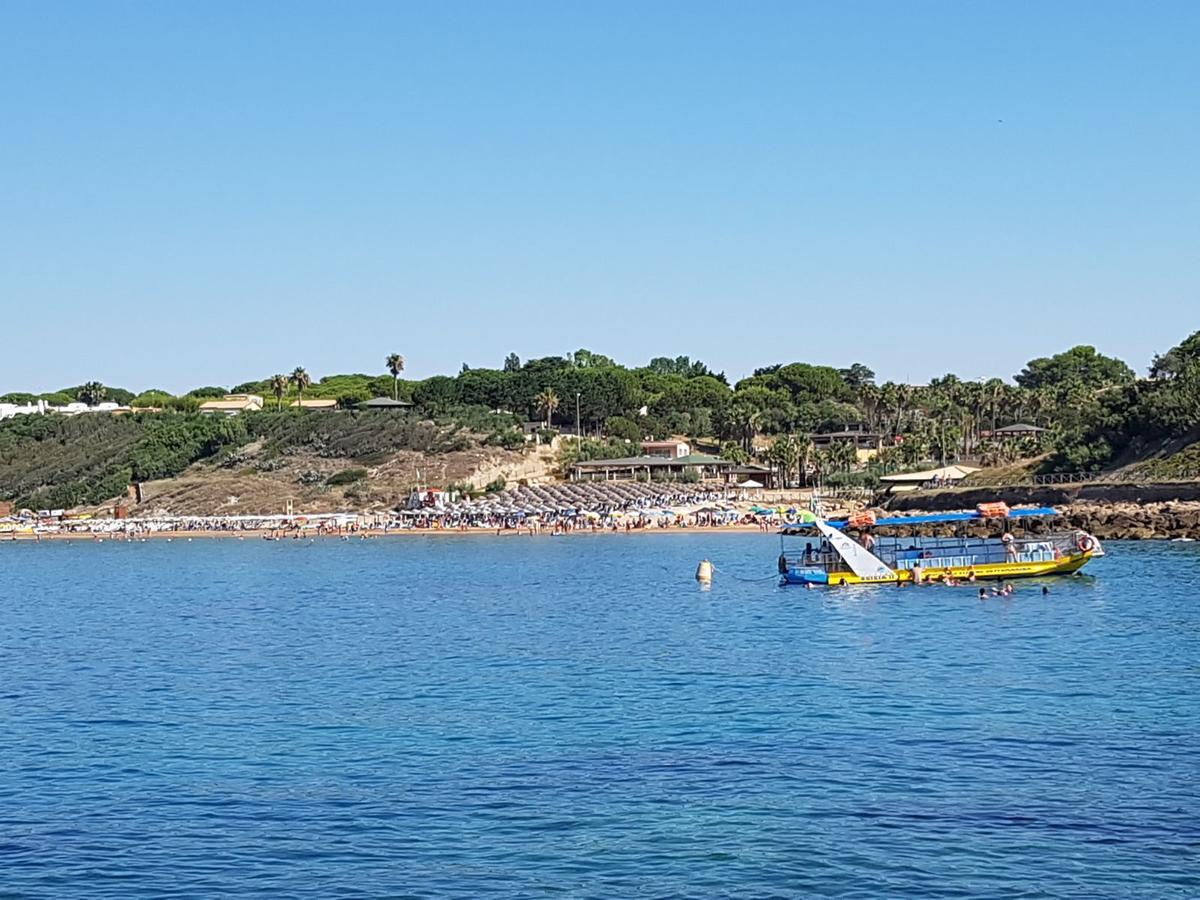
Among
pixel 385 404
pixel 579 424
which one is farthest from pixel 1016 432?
pixel 385 404

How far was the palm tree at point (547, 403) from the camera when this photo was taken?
153m

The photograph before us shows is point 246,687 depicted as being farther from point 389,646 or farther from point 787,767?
point 787,767

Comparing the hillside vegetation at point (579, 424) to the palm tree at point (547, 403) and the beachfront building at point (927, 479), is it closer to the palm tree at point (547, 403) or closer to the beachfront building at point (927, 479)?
the palm tree at point (547, 403)

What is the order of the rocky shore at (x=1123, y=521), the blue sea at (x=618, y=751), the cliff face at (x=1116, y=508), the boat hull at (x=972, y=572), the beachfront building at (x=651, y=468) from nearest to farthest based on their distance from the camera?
the blue sea at (x=618, y=751)
the boat hull at (x=972, y=572)
the rocky shore at (x=1123, y=521)
the cliff face at (x=1116, y=508)
the beachfront building at (x=651, y=468)

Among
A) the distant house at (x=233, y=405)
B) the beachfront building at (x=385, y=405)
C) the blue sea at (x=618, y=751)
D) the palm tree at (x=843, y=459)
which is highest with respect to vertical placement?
the distant house at (x=233, y=405)

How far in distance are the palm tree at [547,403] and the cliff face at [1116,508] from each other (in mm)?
66920

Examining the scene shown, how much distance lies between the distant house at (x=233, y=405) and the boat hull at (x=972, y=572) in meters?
128

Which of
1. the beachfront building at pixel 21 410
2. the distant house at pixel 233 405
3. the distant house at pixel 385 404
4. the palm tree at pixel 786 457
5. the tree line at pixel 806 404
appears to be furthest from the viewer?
the beachfront building at pixel 21 410

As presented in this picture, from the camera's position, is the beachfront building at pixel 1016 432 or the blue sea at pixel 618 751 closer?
the blue sea at pixel 618 751

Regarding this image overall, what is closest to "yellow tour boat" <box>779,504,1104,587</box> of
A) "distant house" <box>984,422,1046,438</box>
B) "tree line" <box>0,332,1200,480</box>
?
"tree line" <box>0,332,1200,480</box>

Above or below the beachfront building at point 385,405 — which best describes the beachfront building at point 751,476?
below

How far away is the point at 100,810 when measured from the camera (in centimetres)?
2269

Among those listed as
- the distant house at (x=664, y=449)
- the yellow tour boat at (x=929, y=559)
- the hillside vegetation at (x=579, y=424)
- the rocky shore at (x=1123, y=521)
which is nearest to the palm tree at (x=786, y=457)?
the hillside vegetation at (x=579, y=424)

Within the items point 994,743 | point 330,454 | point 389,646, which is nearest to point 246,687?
point 389,646
